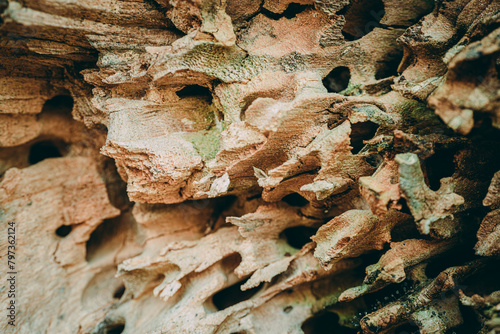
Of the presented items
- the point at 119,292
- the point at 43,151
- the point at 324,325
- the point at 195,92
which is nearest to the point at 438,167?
the point at 324,325

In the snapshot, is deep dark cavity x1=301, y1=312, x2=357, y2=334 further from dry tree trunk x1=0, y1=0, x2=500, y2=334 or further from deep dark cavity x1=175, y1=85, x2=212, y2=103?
deep dark cavity x1=175, y1=85, x2=212, y2=103

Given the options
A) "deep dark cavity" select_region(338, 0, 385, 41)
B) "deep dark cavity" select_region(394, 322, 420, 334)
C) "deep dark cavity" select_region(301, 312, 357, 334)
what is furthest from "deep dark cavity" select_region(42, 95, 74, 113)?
"deep dark cavity" select_region(394, 322, 420, 334)

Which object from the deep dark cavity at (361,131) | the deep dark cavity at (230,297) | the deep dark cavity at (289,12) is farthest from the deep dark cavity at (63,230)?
the deep dark cavity at (361,131)

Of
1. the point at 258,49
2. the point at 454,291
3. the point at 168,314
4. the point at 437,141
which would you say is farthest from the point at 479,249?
the point at 168,314

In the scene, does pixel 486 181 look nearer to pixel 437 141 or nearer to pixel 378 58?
pixel 437 141

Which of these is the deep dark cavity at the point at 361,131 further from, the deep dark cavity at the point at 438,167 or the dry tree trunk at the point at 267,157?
the deep dark cavity at the point at 438,167

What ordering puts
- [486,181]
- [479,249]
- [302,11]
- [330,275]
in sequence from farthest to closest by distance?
[330,275]
[302,11]
[486,181]
[479,249]
